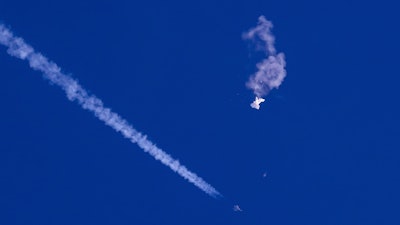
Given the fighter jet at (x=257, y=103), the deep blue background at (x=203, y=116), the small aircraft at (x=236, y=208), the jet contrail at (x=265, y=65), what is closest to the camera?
the deep blue background at (x=203, y=116)

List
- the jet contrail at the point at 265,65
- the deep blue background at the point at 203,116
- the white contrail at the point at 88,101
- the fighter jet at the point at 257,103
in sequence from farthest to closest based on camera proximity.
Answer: the fighter jet at the point at 257,103, the jet contrail at the point at 265,65, the deep blue background at the point at 203,116, the white contrail at the point at 88,101

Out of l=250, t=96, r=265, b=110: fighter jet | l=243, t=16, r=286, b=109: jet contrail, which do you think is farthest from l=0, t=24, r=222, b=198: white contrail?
l=243, t=16, r=286, b=109: jet contrail

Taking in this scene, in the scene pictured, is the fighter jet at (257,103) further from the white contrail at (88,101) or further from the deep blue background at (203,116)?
the white contrail at (88,101)

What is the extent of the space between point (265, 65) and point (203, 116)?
2110 millimetres

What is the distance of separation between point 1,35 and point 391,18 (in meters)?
10.1

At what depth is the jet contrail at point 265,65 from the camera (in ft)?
46.4

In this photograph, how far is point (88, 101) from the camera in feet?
42.4

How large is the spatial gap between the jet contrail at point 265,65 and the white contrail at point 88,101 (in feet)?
8.42

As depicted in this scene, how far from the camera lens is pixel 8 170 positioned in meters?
13.3

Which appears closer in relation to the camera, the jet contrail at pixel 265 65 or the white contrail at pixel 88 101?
the white contrail at pixel 88 101

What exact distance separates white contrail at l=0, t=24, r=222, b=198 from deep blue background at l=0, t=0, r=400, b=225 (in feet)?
0.60

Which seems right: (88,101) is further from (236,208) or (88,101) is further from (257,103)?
(236,208)

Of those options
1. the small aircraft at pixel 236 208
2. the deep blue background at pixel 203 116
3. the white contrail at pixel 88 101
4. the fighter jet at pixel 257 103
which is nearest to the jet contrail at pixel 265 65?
the fighter jet at pixel 257 103

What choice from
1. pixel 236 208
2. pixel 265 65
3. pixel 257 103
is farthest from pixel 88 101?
pixel 236 208
